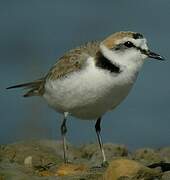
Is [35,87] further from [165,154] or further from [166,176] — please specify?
[166,176]

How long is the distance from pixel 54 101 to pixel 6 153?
2.53ft

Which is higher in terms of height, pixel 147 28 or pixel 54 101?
pixel 147 28

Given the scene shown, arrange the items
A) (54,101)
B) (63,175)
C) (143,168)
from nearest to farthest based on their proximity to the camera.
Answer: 1. (143,168)
2. (63,175)
3. (54,101)

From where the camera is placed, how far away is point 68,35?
1733cm

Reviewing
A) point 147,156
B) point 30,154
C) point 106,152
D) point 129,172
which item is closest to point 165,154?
point 147,156

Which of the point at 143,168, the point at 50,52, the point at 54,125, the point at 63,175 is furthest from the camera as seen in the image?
the point at 50,52

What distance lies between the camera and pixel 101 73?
827 centimetres

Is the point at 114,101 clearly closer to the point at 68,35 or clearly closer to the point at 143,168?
the point at 143,168

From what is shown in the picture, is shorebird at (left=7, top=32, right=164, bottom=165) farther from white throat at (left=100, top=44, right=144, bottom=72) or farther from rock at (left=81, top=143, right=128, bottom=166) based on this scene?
rock at (left=81, top=143, right=128, bottom=166)

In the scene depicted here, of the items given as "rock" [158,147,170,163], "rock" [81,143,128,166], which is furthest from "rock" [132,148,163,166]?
"rock" [81,143,128,166]

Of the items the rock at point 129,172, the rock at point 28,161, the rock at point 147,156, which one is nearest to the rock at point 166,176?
the rock at point 129,172

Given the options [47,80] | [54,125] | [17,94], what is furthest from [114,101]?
[17,94]

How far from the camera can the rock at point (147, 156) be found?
9.39m

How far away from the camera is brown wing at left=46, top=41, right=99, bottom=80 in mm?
8516
